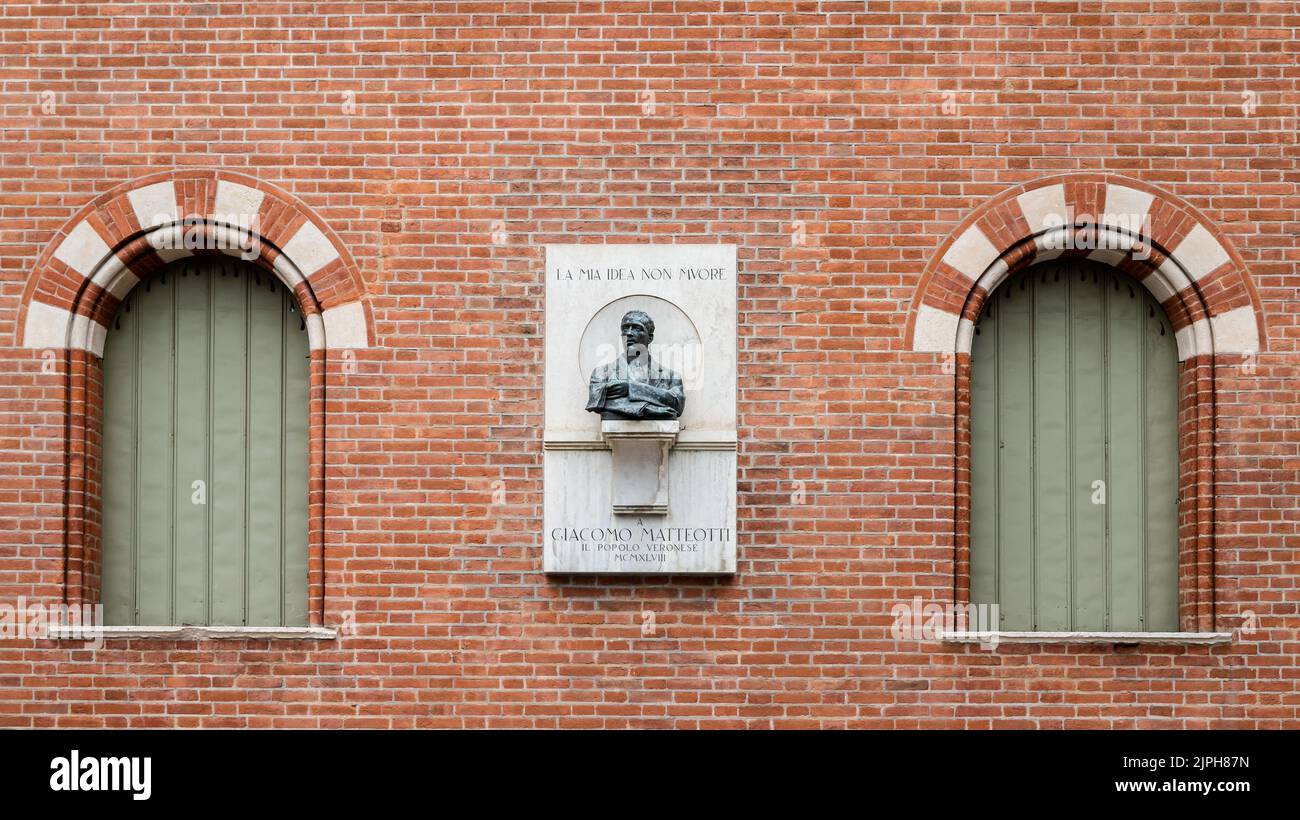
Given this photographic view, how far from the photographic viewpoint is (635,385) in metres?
10.6

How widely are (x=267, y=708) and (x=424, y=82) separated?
408 cm

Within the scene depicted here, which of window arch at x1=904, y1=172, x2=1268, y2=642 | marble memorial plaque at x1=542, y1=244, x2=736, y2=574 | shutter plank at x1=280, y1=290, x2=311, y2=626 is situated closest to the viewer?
marble memorial plaque at x1=542, y1=244, x2=736, y2=574

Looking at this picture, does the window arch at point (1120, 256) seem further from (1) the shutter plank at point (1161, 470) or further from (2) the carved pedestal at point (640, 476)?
(2) the carved pedestal at point (640, 476)

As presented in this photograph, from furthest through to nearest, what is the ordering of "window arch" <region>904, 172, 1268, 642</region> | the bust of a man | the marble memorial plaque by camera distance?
"window arch" <region>904, 172, 1268, 642</region>, the marble memorial plaque, the bust of a man

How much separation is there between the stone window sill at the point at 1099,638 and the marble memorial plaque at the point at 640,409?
157 centimetres

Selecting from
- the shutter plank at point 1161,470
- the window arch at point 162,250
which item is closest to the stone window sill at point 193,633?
the window arch at point 162,250

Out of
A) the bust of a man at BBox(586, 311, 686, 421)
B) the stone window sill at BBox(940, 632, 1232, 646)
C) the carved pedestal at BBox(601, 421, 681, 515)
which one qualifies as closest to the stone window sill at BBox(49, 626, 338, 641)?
the carved pedestal at BBox(601, 421, 681, 515)

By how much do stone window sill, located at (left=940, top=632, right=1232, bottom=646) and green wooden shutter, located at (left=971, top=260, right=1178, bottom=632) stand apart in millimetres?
360

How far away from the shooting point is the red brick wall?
1077 cm

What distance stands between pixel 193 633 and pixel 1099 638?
5631mm

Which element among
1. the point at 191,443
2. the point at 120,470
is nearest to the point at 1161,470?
the point at 191,443

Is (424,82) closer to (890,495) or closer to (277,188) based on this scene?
(277,188)

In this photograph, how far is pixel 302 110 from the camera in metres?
11.1

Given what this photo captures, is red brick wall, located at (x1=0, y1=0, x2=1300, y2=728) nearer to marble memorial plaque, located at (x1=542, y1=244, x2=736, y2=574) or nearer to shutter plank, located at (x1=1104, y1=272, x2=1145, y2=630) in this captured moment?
marble memorial plaque, located at (x1=542, y1=244, x2=736, y2=574)
